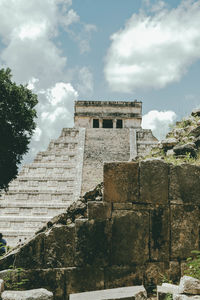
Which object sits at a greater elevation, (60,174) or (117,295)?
(60,174)

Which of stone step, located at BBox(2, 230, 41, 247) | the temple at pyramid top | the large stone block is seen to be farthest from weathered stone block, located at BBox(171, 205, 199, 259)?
the temple at pyramid top

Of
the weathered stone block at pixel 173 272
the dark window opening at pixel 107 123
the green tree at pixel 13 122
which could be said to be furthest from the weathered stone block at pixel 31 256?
the dark window opening at pixel 107 123

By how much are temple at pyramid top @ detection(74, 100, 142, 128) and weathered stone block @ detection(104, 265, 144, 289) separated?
35.0 meters

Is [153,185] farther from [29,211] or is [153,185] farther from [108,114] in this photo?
[108,114]

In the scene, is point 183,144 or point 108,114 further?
point 108,114

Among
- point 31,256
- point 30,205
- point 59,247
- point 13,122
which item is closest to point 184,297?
point 59,247

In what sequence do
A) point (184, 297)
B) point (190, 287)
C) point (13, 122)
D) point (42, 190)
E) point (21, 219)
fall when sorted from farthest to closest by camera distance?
point (42, 190) < point (21, 219) < point (13, 122) < point (190, 287) < point (184, 297)

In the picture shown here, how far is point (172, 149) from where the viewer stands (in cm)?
709

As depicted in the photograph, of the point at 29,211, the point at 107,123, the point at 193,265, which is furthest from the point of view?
the point at 107,123

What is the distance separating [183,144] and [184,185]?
1768 mm

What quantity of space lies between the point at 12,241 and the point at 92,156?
10453 millimetres

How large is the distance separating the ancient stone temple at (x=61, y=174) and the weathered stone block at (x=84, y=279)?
46.8 ft

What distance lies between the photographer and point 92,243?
5211mm

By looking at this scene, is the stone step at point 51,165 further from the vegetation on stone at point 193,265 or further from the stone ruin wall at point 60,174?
the vegetation on stone at point 193,265
